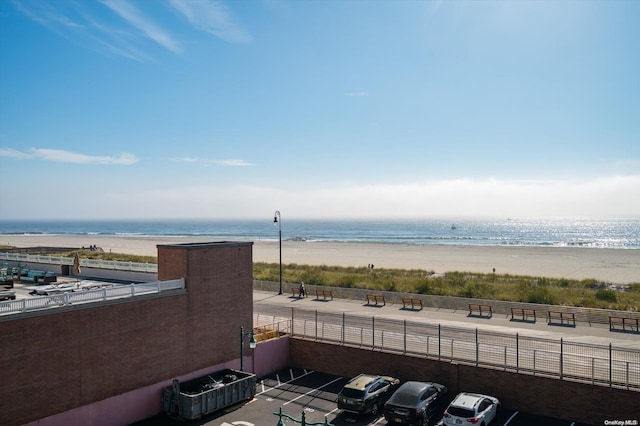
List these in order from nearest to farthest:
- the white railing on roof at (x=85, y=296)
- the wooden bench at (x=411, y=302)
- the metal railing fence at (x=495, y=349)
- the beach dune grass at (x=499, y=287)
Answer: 1. the white railing on roof at (x=85, y=296)
2. the metal railing fence at (x=495, y=349)
3. the wooden bench at (x=411, y=302)
4. the beach dune grass at (x=499, y=287)

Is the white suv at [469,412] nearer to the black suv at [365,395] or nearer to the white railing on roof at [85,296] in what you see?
the black suv at [365,395]

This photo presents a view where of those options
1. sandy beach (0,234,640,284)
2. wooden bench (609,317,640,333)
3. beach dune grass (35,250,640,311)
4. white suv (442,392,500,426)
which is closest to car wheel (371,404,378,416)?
white suv (442,392,500,426)

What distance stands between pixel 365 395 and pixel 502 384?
239 inches

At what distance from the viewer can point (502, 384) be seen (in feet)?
66.7

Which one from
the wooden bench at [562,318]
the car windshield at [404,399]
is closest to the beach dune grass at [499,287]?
the wooden bench at [562,318]

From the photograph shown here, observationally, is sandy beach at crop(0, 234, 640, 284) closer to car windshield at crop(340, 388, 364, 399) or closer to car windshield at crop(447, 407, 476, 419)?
car windshield at crop(340, 388, 364, 399)

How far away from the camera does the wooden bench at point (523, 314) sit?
31078mm

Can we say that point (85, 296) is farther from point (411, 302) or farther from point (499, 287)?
point (499, 287)

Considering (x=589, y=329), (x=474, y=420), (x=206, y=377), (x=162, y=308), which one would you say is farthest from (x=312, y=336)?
(x=589, y=329)

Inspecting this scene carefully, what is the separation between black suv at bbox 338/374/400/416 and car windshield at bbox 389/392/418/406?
1.20 m

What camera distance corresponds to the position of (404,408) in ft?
58.6

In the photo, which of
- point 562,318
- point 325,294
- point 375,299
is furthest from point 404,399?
point 325,294

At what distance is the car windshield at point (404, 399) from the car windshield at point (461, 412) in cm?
142

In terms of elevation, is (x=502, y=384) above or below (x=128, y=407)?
above
